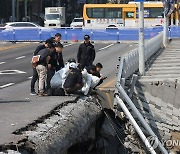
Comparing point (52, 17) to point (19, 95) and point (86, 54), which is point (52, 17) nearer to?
point (86, 54)

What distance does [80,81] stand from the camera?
13727 millimetres

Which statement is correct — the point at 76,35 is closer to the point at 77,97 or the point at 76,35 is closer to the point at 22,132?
the point at 77,97

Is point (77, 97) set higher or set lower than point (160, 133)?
higher

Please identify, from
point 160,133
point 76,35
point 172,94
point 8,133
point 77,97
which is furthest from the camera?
point 76,35

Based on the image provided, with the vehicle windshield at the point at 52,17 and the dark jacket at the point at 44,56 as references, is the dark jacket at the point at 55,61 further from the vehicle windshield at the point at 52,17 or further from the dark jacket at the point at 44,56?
the vehicle windshield at the point at 52,17

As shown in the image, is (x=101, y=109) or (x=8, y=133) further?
(x=101, y=109)

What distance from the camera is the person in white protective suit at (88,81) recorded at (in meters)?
14.0

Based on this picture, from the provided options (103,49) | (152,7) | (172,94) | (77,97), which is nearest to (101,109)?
(77,97)

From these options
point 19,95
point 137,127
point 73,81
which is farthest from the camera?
point 19,95

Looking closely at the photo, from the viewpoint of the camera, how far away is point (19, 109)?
12.3m

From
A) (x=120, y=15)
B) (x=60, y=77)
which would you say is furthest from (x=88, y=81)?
(x=120, y=15)

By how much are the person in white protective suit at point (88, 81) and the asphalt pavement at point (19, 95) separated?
53cm

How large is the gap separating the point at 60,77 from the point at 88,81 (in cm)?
71

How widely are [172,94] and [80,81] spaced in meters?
4.28
